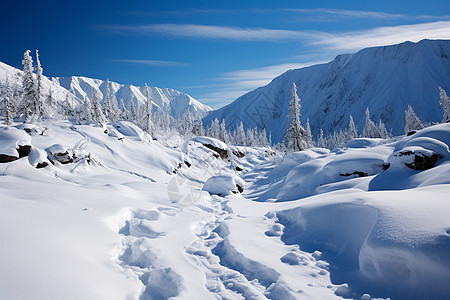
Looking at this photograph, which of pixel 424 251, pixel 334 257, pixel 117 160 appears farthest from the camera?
pixel 117 160

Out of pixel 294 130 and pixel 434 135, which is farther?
pixel 294 130

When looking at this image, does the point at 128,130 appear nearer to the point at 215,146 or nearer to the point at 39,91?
the point at 39,91

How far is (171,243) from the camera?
560cm

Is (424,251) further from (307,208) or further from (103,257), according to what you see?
(103,257)

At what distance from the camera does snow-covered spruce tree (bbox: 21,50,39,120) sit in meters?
29.0

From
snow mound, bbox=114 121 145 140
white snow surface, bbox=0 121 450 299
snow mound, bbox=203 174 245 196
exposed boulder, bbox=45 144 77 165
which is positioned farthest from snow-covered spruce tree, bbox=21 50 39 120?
white snow surface, bbox=0 121 450 299

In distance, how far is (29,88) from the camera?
2992cm

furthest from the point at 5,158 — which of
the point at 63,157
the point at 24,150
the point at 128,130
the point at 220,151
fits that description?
the point at 220,151

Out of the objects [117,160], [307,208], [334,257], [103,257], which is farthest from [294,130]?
[103,257]

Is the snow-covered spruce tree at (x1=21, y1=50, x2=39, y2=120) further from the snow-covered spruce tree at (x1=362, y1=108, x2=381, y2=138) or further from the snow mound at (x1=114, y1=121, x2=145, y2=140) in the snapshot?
the snow-covered spruce tree at (x1=362, y1=108, x2=381, y2=138)

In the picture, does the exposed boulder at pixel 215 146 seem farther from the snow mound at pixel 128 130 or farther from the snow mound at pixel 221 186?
the snow mound at pixel 221 186

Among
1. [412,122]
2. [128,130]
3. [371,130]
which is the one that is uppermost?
[128,130]

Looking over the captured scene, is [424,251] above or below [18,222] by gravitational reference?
below

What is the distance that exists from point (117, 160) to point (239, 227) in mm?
15040
